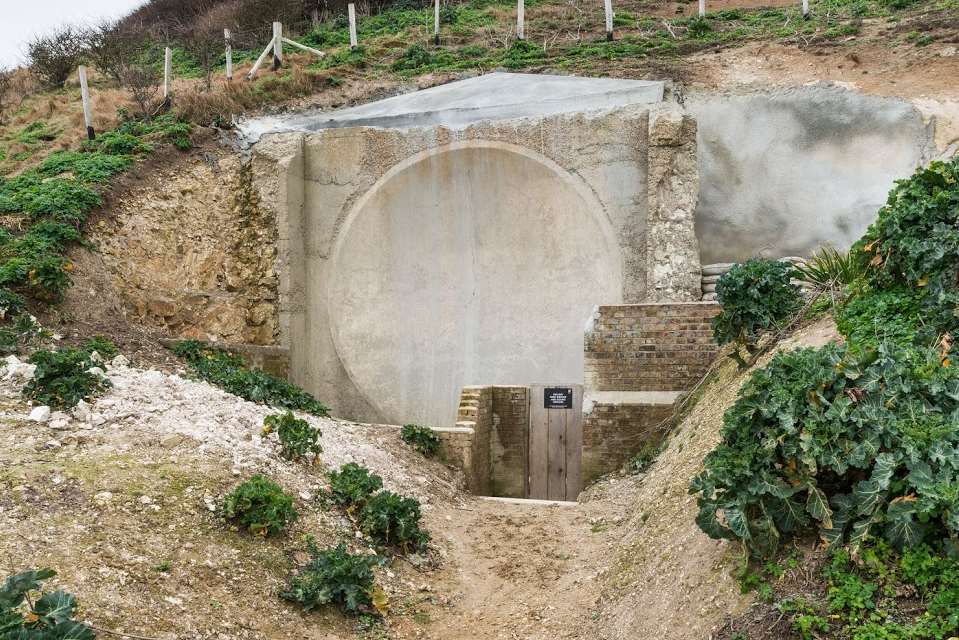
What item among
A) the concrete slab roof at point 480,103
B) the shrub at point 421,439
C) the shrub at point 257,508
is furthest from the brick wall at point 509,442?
the shrub at point 257,508

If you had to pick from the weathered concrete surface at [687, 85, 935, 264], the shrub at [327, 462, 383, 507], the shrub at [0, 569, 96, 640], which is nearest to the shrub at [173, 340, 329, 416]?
the shrub at [327, 462, 383, 507]

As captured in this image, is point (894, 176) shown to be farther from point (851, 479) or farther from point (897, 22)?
point (851, 479)

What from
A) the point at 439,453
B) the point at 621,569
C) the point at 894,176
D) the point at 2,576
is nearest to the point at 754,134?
the point at 894,176

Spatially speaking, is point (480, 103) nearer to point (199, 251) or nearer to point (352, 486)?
point (199, 251)

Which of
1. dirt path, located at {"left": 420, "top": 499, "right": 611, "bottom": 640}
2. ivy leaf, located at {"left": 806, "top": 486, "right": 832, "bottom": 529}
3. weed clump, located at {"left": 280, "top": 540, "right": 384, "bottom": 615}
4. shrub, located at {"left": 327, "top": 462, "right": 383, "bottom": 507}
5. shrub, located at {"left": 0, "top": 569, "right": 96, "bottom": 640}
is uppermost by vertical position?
ivy leaf, located at {"left": 806, "top": 486, "right": 832, "bottom": 529}

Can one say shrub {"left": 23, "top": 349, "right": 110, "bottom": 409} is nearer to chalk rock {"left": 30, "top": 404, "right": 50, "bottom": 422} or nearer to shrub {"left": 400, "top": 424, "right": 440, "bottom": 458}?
chalk rock {"left": 30, "top": 404, "right": 50, "bottom": 422}

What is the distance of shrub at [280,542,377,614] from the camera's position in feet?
16.4

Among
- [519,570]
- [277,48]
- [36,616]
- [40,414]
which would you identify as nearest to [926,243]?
[519,570]

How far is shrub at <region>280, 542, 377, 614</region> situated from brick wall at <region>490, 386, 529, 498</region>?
5.58m

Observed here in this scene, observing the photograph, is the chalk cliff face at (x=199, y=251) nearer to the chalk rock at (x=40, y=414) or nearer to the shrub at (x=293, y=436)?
the shrub at (x=293, y=436)

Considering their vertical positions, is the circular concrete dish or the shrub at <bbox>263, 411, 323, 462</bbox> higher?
the circular concrete dish

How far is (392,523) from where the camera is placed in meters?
6.27

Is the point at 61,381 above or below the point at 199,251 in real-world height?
below

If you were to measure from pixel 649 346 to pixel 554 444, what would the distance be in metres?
2.66
